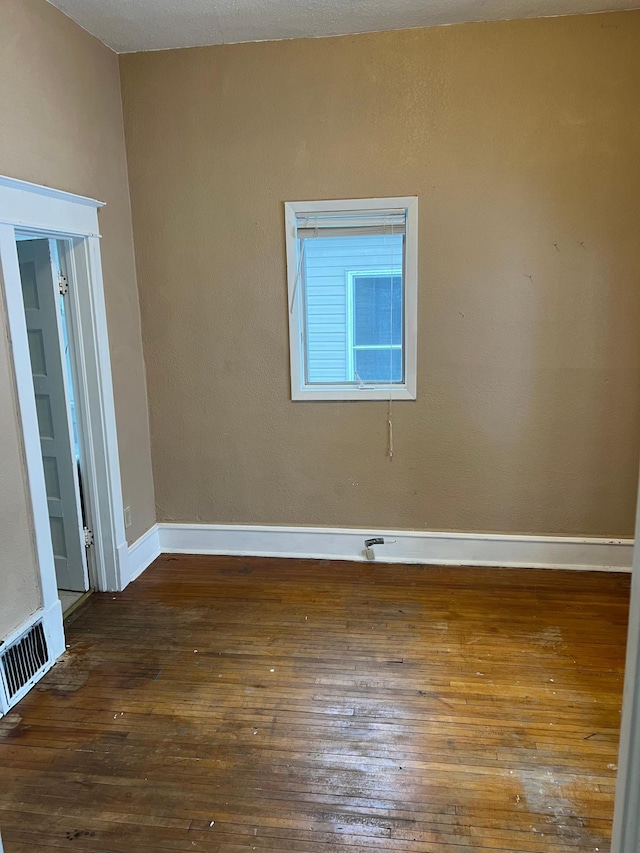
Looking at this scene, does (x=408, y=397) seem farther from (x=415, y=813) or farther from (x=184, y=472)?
(x=415, y=813)

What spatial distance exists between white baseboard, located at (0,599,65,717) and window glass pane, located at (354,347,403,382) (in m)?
2.01

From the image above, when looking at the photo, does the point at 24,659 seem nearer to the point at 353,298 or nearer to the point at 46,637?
the point at 46,637

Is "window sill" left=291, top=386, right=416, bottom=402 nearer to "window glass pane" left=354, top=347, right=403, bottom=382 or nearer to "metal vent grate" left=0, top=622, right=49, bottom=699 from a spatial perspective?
"window glass pane" left=354, top=347, right=403, bottom=382

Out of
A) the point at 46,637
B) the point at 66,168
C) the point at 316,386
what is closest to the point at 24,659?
the point at 46,637

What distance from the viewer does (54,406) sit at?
10.3 ft

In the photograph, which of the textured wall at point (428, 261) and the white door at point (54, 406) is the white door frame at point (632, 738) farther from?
the white door at point (54, 406)

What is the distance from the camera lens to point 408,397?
11.4ft

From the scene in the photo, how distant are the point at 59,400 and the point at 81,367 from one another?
0.20 m

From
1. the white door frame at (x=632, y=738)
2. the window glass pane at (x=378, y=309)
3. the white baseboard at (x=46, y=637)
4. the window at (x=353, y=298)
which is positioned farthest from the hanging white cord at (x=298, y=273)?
the white door frame at (x=632, y=738)

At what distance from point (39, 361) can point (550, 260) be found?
2.74 m

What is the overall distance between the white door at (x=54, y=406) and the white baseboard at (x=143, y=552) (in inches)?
10.5

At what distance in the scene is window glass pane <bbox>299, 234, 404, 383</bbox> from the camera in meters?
3.40

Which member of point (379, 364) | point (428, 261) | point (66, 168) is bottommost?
point (379, 364)

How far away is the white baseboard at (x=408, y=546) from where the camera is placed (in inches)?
137
